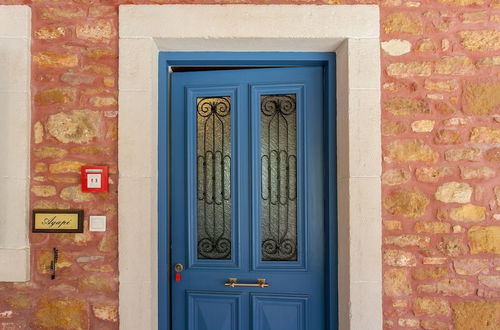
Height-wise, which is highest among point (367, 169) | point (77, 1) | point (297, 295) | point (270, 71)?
point (77, 1)

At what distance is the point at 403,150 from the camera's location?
2.41 meters

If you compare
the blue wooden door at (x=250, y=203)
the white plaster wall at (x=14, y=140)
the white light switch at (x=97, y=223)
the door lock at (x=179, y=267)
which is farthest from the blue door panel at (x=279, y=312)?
the white plaster wall at (x=14, y=140)

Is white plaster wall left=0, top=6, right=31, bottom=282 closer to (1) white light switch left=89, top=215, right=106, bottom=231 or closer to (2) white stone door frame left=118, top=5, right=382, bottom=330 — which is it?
(1) white light switch left=89, top=215, right=106, bottom=231

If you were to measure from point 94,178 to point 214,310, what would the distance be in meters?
1.18

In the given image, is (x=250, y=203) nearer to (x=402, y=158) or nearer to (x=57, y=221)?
(x=402, y=158)

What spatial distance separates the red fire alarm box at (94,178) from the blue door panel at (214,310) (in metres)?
0.94

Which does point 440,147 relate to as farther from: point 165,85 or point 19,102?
point 19,102

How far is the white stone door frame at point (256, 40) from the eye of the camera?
2.39 metres

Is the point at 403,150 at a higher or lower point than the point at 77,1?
lower

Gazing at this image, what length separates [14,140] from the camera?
238 centimetres

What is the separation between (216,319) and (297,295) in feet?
1.88

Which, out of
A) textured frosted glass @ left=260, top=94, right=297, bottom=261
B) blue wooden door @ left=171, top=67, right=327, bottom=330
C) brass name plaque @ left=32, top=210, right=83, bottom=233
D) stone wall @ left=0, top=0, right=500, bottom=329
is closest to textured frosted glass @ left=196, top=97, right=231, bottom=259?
blue wooden door @ left=171, top=67, right=327, bottom=330

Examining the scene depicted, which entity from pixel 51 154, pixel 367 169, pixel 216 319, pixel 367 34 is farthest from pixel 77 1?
pixel 216 319

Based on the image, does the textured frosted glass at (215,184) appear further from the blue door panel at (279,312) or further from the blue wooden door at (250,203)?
the blue door panel at (279,312)
